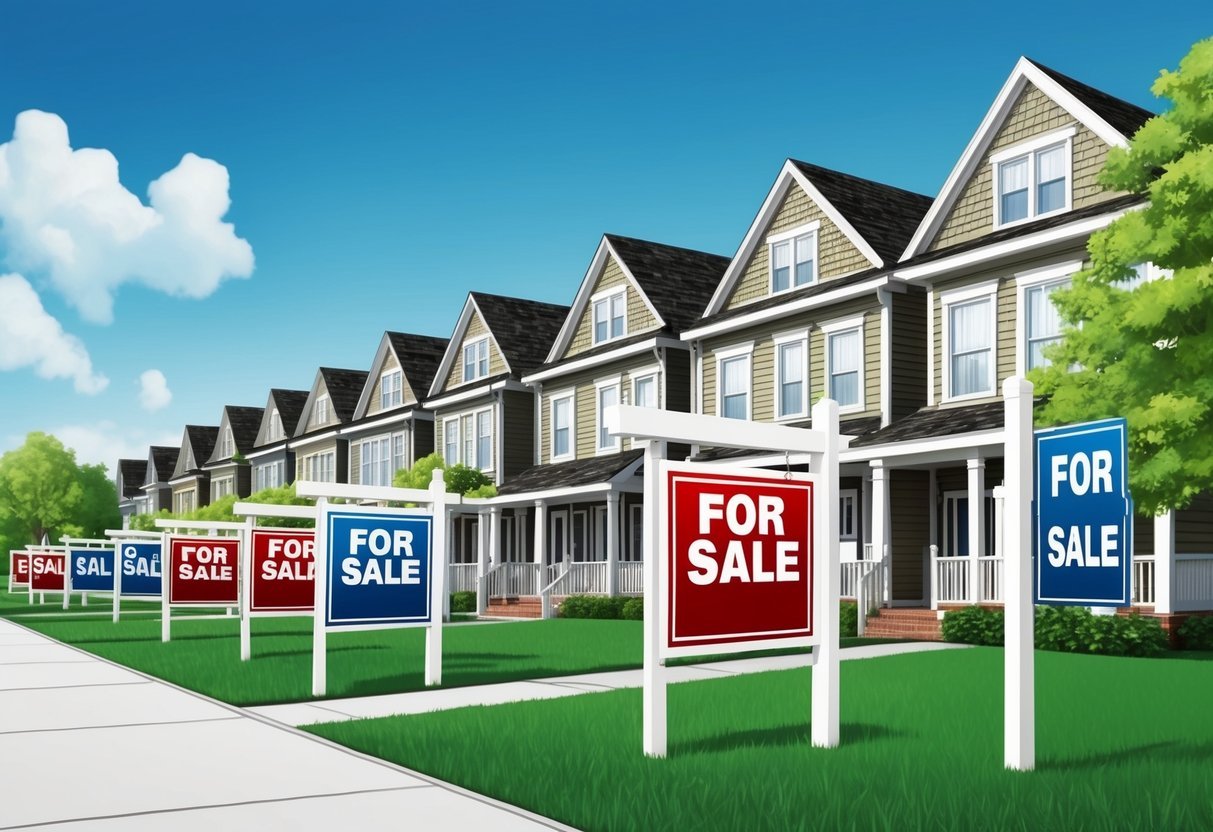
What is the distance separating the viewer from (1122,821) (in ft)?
20.7

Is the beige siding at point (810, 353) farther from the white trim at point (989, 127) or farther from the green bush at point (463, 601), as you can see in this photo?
the green bush at point (463, 601)

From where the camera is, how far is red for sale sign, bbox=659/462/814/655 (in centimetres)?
834

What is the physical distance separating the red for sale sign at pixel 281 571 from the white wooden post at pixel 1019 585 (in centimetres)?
1052

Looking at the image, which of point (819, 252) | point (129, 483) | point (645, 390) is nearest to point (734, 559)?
point (819, 252)

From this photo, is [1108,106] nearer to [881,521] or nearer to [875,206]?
[875,206]

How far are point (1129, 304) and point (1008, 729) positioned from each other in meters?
8.47

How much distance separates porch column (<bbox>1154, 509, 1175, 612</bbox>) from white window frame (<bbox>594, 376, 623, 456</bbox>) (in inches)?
701

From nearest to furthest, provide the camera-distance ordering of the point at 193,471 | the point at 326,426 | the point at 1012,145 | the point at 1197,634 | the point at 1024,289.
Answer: the point at 1197,634 < the point at 1024,289 < the point at 1012,145 < the point at 326,426 < the point at 193,471

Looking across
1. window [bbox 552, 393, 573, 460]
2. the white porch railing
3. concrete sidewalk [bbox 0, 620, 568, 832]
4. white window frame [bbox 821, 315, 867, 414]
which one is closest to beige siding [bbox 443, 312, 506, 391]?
window [bbox 552, 393, 573, 460]

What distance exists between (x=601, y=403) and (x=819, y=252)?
947cm

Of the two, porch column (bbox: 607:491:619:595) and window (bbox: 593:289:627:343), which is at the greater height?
window (bbox: 593:289:627:343)

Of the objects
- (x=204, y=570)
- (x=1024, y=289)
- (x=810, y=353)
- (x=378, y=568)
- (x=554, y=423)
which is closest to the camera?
(x=378, y=568)

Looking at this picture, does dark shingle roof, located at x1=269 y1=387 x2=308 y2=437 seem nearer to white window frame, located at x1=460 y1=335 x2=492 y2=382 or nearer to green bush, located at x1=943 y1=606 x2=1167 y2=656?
white window frame, located at x1=460 y1=335 x2=492 y2=382

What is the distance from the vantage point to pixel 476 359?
42.4m
